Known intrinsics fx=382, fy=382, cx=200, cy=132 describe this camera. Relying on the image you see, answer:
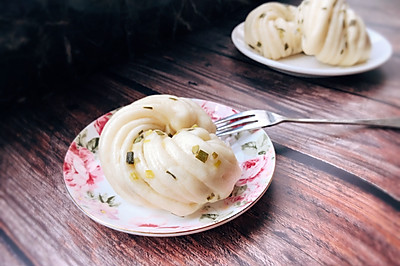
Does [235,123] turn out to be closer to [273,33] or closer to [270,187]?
[270,187]

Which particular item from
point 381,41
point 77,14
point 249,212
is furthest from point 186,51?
point 249,212

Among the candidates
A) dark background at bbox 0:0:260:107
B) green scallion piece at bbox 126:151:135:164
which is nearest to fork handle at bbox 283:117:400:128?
green scallion piece at bbox 126:151:135:164

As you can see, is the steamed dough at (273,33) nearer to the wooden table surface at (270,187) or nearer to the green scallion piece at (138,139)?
the wooden table surface at (270,187)

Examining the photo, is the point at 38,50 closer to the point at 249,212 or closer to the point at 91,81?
the point at 91,81

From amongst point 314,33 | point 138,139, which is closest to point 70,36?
point 138,139

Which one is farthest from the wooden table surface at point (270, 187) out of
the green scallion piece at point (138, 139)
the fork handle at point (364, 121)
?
the green scallion piece at point (138, 139)

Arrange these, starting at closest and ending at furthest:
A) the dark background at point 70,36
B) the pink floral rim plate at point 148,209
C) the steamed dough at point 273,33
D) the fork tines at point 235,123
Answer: the pink floral rim plate at point 148,209
the fork tines at point 235,123
the dark background at point 70,36
the steamed dough at point 273,33

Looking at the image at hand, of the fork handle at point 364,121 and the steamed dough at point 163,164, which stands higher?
the steamed dough at point 163,164
